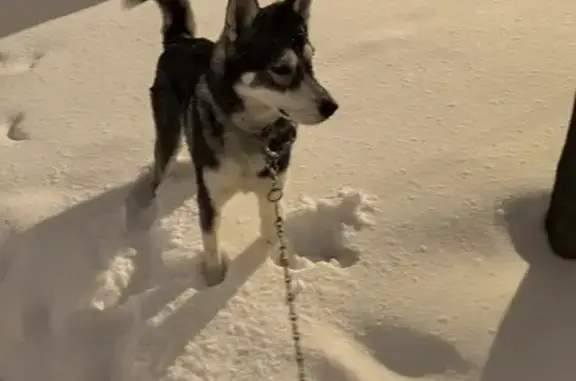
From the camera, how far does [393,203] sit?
1958 millimetres

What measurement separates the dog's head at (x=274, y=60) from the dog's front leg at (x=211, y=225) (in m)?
0.26

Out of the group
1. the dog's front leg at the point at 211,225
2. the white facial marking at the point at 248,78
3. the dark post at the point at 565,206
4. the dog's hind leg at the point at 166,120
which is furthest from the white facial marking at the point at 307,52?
the dark post at the point at 565,206

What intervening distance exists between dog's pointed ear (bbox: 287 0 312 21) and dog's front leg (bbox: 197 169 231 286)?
0.39 m

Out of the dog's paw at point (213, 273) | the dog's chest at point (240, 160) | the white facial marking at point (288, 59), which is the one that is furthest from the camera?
the dog's paw at point (213, 273)

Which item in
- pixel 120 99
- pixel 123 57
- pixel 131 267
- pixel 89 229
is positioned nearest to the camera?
pixel 131 267

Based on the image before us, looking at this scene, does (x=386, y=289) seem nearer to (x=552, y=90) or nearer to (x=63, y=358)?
(x=63, y=358)

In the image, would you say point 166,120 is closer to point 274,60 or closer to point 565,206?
point 274,60

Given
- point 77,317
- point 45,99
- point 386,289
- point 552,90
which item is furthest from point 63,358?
point 552,90

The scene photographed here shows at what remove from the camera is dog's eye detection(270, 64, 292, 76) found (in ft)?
4.57

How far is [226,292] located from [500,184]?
757 mm

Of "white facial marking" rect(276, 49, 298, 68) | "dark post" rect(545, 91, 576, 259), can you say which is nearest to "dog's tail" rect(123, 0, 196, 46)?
"white facial marking" rect(276, 49, 298, 68)

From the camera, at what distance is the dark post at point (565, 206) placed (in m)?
1.62

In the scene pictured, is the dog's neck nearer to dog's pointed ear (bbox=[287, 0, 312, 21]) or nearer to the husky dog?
the husky dog

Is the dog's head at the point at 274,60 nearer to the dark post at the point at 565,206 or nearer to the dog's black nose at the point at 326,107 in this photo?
the dog's black nose at the point at 326,107
